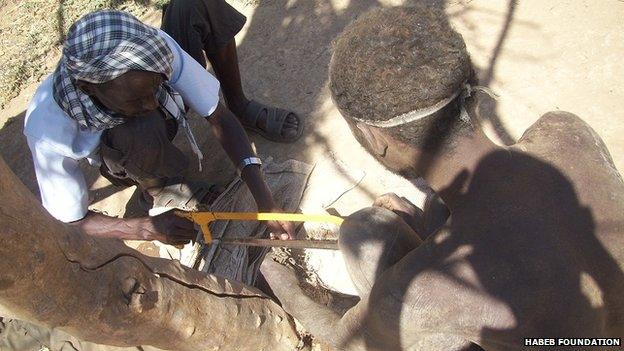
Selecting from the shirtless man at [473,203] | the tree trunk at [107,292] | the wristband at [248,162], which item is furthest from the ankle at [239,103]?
the shirtless man at [473,203]

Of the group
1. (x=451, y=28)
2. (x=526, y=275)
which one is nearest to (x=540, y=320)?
(x=526, y=275)

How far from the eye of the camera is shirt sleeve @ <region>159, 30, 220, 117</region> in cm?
255

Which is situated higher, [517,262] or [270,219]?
[517,262]

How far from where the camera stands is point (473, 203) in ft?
4.58

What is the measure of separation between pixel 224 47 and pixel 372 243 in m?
1.67

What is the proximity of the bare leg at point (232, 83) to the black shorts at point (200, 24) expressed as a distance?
0.07 meters

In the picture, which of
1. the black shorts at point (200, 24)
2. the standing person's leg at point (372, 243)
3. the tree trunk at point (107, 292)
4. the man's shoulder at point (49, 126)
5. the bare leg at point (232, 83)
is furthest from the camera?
the bare leg at point (232, 83)

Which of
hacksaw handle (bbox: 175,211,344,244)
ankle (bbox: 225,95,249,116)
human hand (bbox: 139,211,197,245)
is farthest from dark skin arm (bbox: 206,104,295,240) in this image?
ankle (bbox: 225,95,249,116)

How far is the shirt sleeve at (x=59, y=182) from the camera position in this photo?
229 centimetres

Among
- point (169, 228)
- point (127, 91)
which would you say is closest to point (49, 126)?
point (127, 91)

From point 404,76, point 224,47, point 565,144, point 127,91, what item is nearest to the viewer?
point 404,76

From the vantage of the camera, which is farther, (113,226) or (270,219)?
(113,226)

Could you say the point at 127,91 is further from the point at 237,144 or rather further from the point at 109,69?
the point at 237,144

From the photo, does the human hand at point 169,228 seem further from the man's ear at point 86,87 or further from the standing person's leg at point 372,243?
the standing person's leg at point 372,243
